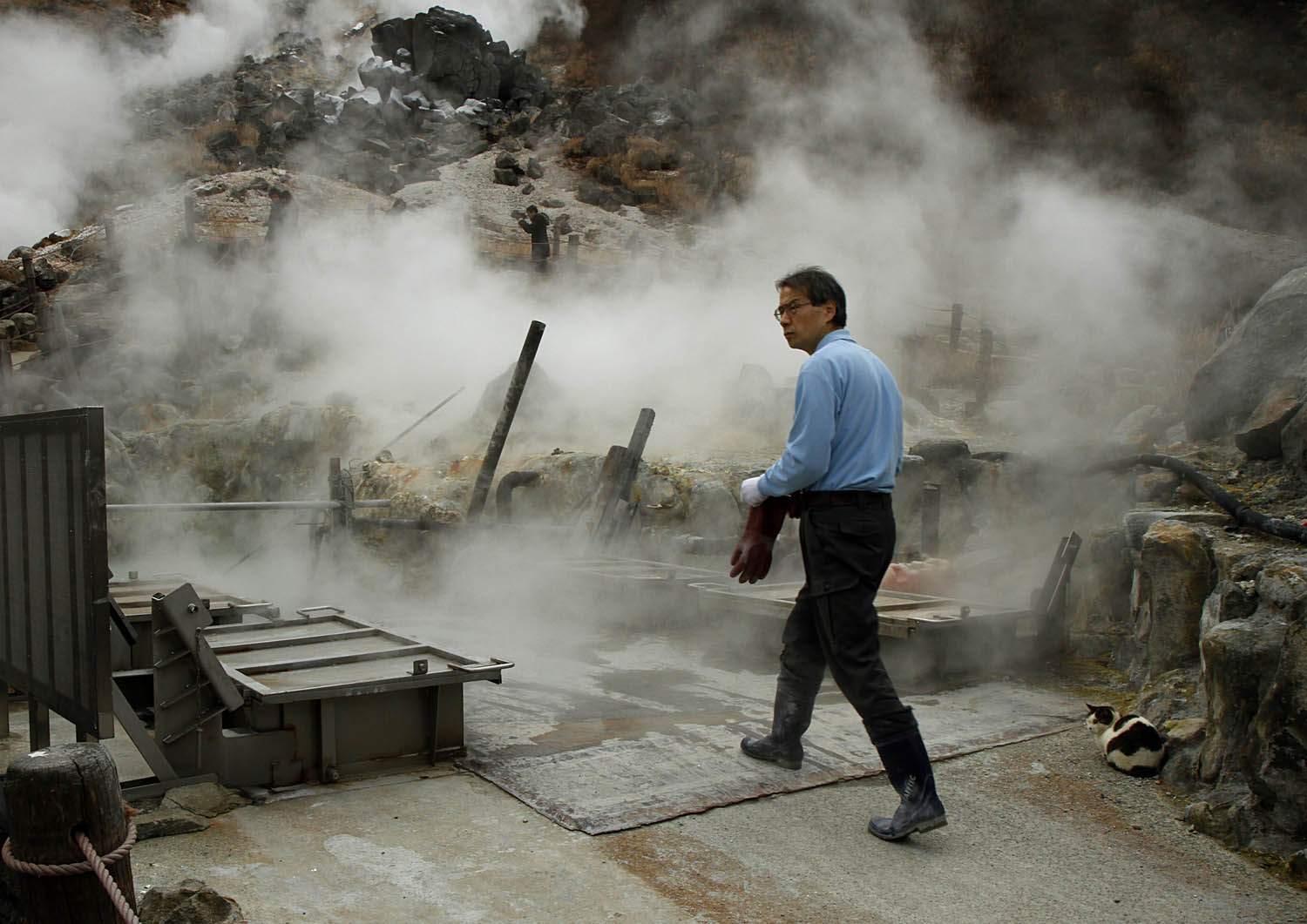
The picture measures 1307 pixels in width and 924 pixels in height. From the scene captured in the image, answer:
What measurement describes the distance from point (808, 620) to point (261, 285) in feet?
46.2

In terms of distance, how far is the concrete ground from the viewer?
257cm

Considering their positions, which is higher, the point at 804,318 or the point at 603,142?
the point at 603,142

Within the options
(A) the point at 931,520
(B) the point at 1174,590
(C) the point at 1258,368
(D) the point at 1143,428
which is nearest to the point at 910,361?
(D) the point at 1143,428

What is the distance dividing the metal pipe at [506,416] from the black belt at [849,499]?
5.19 metres

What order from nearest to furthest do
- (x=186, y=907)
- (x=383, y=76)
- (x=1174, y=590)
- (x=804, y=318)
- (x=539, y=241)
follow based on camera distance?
1. (x=186, y=907)
2. (x=804, y=318)
3. (x=1174, y=590)
4. (x=539, y=241)
5. (x=383, y=76)

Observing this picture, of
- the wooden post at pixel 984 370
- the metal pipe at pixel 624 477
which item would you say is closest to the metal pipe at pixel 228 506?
the metal pipe at pixel 624 477

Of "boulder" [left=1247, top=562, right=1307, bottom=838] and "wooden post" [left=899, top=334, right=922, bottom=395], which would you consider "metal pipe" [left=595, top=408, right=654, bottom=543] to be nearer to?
"boulder" [left=1247, top=562, right=1307, bottom=838]

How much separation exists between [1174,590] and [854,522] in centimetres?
216

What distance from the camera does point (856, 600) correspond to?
3062mm

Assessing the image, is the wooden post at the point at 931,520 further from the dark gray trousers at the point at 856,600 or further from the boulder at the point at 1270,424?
Answer: the dark gray trousers at the point at 856,600

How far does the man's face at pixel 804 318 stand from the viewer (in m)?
3.30

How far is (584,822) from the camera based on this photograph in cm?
304

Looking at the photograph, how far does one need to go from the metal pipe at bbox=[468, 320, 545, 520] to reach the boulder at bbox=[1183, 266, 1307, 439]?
186 inches

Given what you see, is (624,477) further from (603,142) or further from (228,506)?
(603,142)
